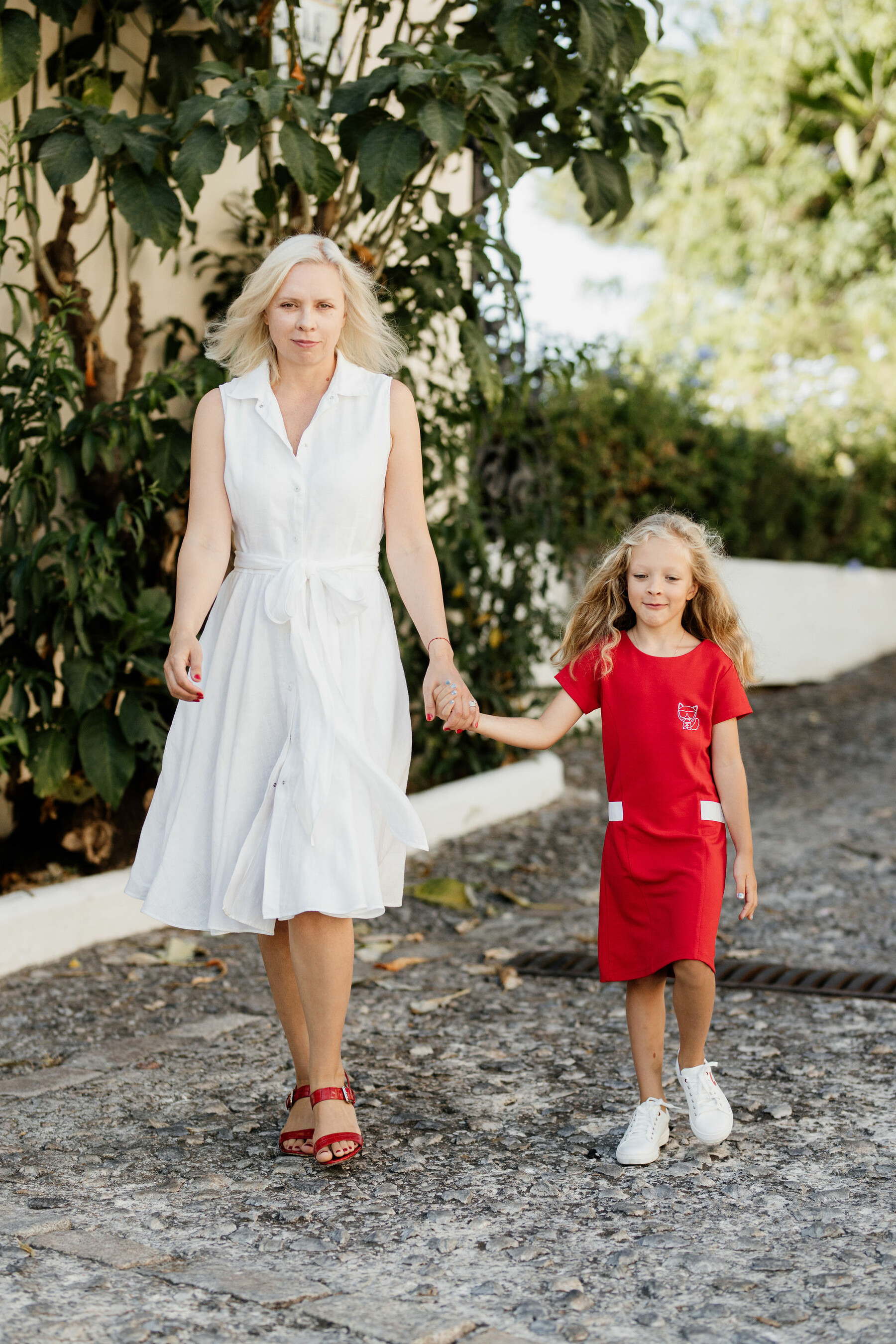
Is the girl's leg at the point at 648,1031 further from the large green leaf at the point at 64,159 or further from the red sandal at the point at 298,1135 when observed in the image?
the large green leaf at the point at 64,159

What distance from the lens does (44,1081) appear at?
3.15m

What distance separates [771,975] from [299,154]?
268 cm

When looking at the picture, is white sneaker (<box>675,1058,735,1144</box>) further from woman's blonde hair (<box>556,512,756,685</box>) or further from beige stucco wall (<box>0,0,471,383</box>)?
beige stucco wall (<box>0,0,471,383</box>)

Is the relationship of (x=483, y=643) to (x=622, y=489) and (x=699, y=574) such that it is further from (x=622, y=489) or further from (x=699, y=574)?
(x=699, y=574)

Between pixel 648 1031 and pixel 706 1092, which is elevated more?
pixel 648 1031

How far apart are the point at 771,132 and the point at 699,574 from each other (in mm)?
14000

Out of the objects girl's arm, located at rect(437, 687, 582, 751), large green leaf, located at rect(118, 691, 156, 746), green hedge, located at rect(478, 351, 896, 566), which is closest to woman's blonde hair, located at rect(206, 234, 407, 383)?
girl's arm, located at rect(437, 687, 582, 751)

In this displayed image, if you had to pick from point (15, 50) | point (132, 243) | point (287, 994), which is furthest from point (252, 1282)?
point (132, 243)

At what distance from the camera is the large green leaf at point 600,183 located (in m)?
4.29

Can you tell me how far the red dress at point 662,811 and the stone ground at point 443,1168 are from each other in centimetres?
44

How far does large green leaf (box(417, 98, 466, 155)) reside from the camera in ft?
11.5

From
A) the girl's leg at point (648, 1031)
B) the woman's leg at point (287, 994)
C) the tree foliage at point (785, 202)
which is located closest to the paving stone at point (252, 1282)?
the woman's leg at point (287, 994)

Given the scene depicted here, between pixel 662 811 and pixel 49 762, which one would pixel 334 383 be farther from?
pixel 49 762

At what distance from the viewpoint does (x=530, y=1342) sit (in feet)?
6.52
